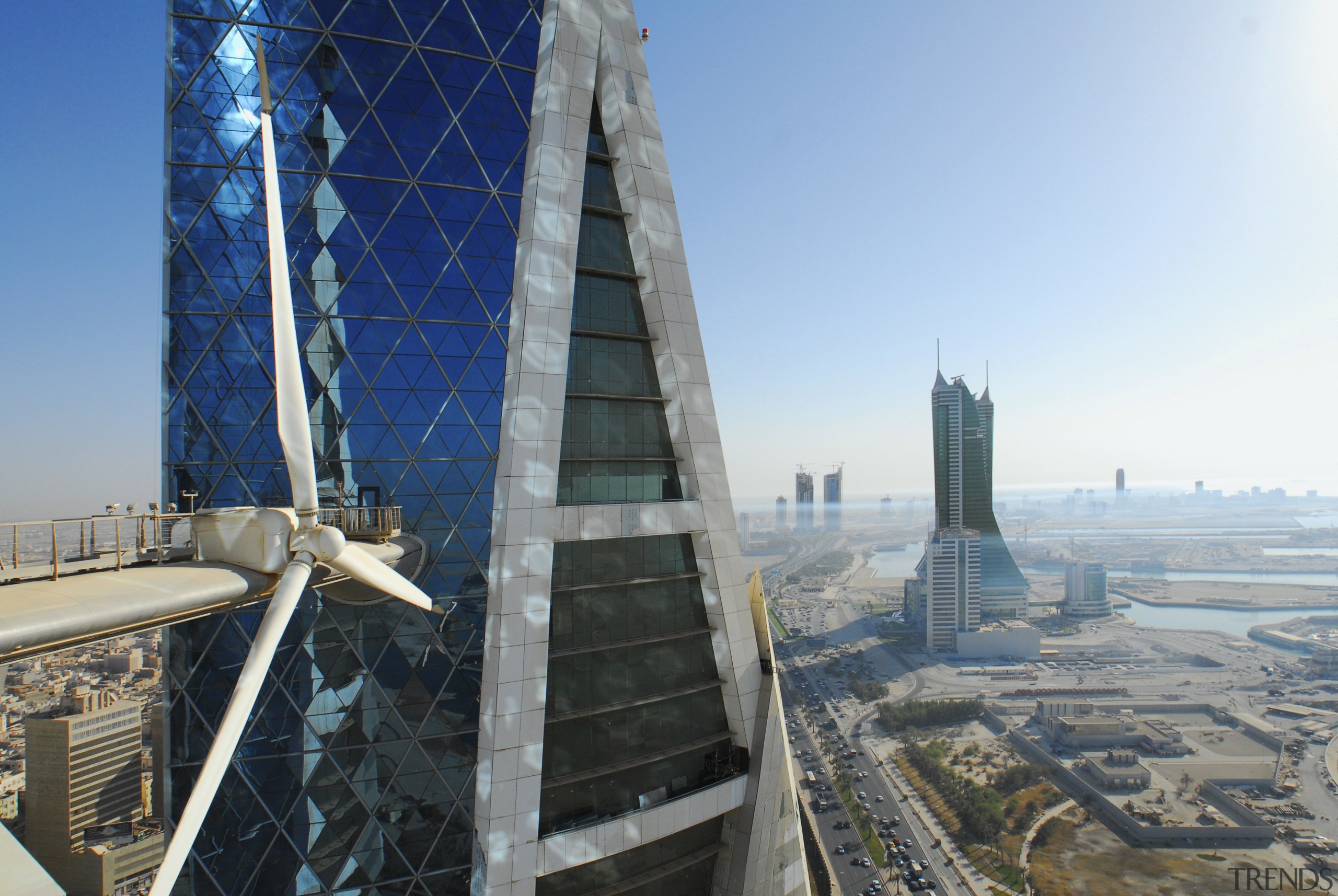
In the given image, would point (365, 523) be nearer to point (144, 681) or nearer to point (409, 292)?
point (409, 292)

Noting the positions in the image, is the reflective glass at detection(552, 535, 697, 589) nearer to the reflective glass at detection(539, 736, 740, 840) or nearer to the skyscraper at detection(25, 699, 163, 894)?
the reflective glass at detection(539, 736, 740, 840)

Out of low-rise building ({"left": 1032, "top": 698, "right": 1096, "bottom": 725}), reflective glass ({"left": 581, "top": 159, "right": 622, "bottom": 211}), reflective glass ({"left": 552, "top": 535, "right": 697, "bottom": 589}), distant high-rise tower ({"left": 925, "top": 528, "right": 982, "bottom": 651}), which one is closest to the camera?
reflective glass ({"left": 552, "top": 535, "right": 697, "bottom": 589})

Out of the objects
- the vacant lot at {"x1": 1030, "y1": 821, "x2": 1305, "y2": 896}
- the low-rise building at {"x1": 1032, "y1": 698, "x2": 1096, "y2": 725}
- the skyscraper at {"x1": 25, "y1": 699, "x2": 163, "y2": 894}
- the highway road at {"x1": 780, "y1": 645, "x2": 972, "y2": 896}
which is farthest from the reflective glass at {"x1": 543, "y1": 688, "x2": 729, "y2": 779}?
the low-rise building at {"x1": 1032, "y1": 698, "x2": 1096, "y2": 725}

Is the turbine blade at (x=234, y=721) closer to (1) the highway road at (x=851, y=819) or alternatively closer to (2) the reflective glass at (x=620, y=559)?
(2) the reflective glass at (x=620, y=559)

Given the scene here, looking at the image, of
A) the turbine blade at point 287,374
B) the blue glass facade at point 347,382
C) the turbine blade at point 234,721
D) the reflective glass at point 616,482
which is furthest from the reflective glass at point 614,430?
the blue glass facade at point 347,382

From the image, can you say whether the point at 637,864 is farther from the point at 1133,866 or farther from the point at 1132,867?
the point at 1133,866

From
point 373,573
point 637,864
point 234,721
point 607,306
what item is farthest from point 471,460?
point 234,721

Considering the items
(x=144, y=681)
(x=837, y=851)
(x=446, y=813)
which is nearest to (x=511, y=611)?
(x=446, y=813)
